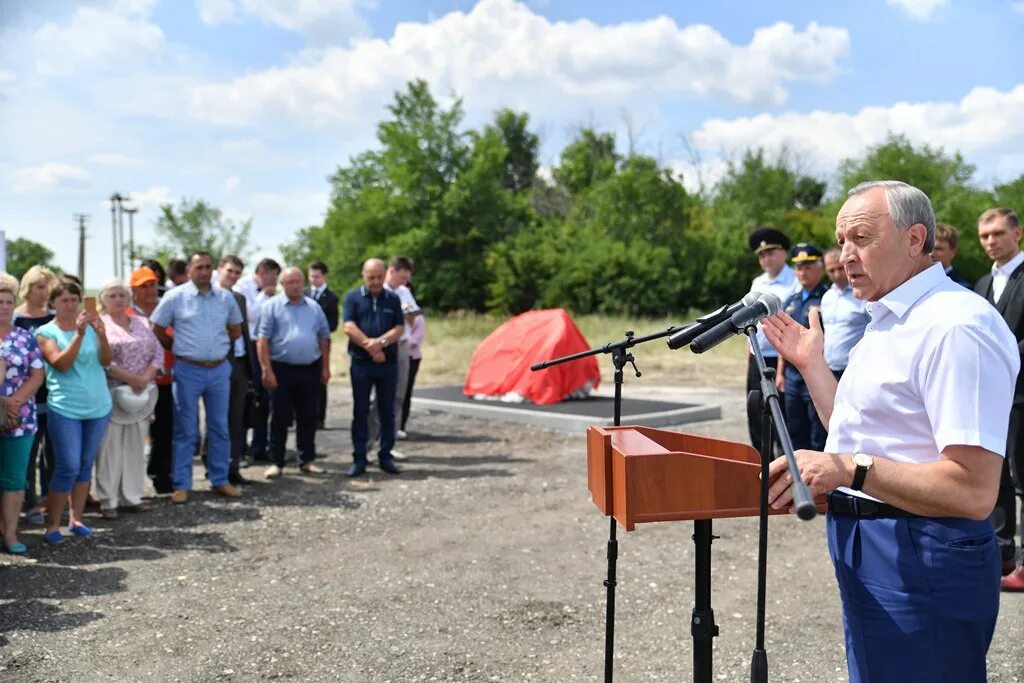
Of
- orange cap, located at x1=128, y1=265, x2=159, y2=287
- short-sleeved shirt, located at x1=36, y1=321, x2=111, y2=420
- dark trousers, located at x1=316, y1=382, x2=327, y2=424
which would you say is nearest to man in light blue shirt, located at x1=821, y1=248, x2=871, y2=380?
short-sleeved shirt, located at x1=36, y1=321, x2=111, y2=420

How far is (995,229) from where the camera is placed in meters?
5.27

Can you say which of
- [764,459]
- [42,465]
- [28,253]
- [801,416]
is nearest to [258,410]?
[42,465]

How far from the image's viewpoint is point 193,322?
25.6 ft

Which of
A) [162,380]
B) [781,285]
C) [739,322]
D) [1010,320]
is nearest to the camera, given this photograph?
[739,322]

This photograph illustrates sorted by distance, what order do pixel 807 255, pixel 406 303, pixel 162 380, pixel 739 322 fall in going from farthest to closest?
pixel 406 303 → pixel 162 380 → pixel 807 255 → pixel 739 322

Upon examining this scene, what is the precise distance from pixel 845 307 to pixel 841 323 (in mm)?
119

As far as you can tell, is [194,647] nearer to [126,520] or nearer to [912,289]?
[126,520]

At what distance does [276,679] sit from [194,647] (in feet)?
2.11

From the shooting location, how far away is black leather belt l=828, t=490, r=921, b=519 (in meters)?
2.26

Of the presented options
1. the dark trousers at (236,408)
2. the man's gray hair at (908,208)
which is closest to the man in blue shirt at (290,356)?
the dark trousers at (236,408)

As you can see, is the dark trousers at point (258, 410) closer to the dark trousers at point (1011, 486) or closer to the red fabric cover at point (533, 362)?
the red fabric cover at point (533, 362)

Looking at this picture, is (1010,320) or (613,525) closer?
(613,525)

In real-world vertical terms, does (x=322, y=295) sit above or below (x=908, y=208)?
below

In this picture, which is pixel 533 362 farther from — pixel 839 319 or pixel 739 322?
pixel 739 322
